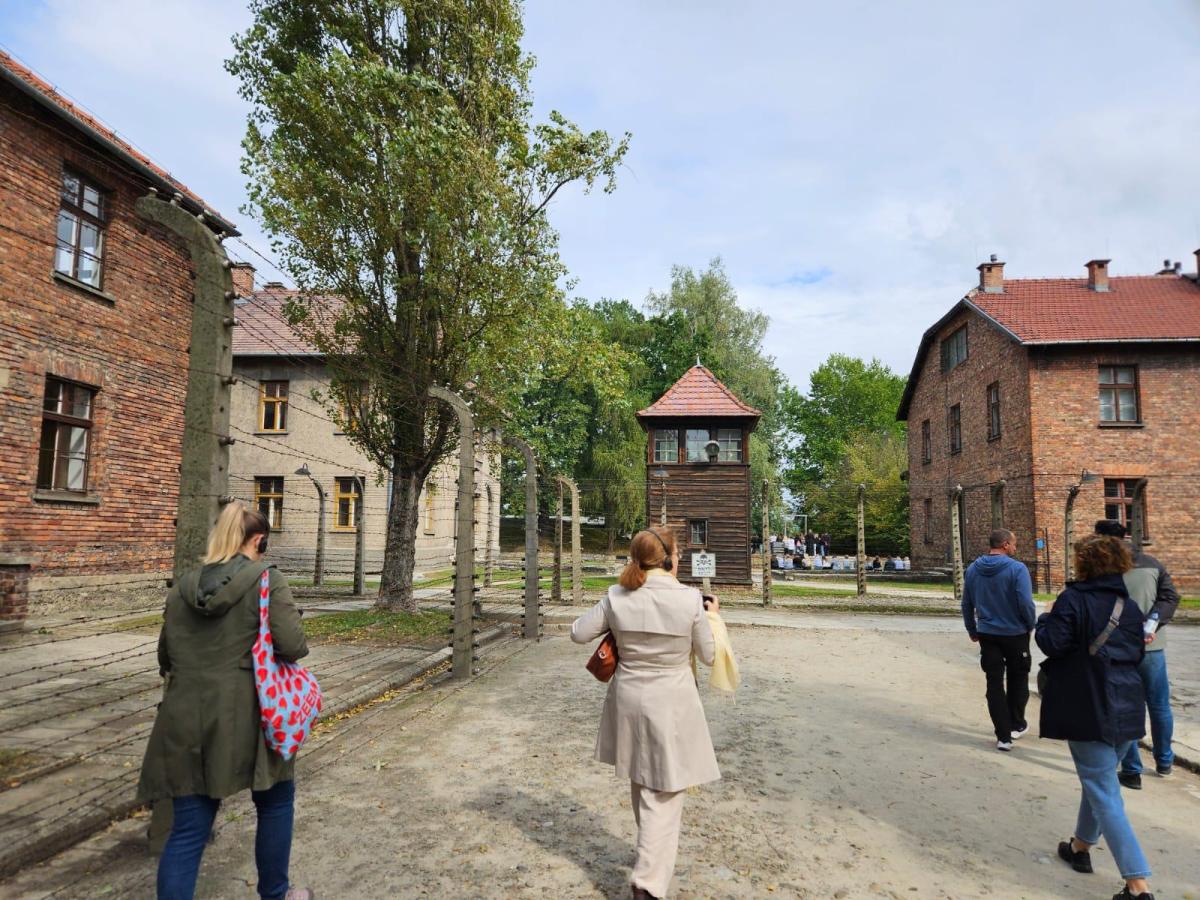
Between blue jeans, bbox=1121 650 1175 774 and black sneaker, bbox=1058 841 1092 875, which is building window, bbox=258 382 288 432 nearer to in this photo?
blue jeans, bbox=1121 650 1175 774

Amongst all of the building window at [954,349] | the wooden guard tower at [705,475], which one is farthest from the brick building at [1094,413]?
the wooden guard tower at [705,475]

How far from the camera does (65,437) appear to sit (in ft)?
42.1

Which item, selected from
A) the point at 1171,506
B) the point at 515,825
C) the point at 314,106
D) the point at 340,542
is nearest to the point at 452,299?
the point at 314,106

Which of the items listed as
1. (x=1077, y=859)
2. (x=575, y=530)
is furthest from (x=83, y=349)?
(x=1077, y=859)

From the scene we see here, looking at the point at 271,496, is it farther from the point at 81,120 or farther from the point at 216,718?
the point at 216,718

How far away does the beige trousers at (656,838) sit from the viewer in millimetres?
3436

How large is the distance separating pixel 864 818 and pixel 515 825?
2.11m

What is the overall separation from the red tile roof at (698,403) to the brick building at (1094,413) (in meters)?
7.30

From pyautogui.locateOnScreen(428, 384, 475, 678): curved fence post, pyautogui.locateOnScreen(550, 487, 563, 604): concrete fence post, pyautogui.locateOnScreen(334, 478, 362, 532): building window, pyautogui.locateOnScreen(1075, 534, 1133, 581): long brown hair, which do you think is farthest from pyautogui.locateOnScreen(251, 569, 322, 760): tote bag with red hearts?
pyautogui.locateOnScreen(334, 478, 362, 532): building window

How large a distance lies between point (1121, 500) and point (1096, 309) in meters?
6.46

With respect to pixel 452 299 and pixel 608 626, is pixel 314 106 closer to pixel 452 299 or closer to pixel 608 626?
pixel 452 299

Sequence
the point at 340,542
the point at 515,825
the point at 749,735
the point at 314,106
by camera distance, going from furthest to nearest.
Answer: the point at 340,542
the point at 314,106
the point at 749,735
the point at 515,825

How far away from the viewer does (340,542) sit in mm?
26500

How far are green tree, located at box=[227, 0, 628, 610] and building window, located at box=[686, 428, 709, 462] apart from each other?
12.6m
